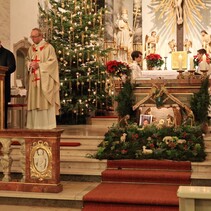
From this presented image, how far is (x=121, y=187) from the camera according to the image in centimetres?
654

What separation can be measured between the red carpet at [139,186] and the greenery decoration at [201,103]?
6.61 feet

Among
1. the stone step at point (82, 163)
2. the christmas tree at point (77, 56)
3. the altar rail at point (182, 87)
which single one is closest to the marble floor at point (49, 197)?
the stone step at point (82, 163)

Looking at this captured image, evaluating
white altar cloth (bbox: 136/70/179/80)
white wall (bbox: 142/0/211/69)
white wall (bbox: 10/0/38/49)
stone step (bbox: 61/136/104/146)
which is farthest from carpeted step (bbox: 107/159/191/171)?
white wall (bbox: 142/0/211/69)

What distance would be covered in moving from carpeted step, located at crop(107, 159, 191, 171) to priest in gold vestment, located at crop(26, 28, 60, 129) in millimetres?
1687

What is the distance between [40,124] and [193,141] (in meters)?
2.76

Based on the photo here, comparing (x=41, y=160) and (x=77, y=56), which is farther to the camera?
(x=77, y=56)

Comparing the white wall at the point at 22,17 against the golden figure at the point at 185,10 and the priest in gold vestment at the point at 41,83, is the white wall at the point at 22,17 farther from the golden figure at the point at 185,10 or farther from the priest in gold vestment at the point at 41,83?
the priest in gold vestment at the point at 41,83

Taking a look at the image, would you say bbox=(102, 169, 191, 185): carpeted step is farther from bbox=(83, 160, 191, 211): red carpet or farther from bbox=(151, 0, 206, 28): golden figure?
bbox=(151, 0, 206, 28): golden figure

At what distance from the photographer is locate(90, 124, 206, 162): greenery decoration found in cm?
733

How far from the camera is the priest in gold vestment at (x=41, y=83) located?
8.05 metres

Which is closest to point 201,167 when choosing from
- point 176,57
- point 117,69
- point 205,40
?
point 117,69

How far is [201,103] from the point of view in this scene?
29.1ft

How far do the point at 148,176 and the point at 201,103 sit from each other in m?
2.64

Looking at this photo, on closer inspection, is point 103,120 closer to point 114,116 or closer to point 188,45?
point 114,116
